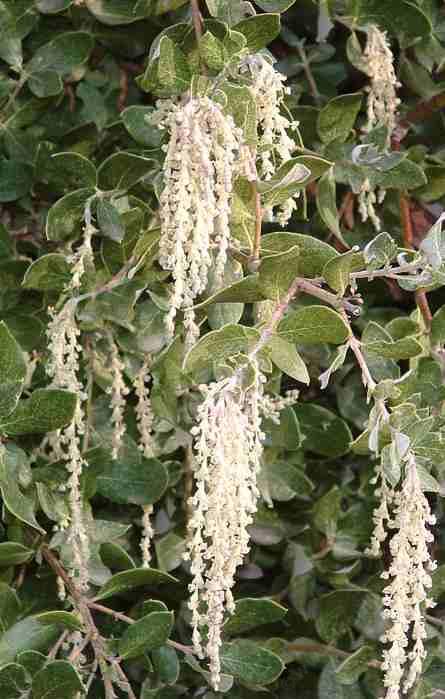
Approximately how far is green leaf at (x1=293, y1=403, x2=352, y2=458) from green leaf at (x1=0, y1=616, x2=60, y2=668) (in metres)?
0.44

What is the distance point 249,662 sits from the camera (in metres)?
1.20

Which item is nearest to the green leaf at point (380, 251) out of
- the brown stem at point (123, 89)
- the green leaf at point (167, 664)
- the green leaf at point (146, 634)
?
the green leaf at point (146, 634)

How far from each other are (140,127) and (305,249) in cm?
33

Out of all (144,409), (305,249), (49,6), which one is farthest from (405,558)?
(49,6)

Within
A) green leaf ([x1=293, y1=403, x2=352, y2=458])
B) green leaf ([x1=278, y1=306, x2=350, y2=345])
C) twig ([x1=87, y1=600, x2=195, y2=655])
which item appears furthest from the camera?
green leaf ([x1=293, y1=403, x2=352, y2=458])

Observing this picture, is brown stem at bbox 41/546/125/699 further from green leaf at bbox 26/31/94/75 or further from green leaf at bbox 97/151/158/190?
green leaf at bbox 26/31/94/75

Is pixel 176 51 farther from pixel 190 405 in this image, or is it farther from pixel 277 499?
pixel 277 499

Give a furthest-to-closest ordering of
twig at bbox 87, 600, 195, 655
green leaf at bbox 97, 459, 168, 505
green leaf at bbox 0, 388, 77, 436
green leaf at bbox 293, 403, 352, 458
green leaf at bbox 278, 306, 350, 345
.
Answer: green leaf at bbox 293, 403, 352, 458 < green leaf at bbox 97, 459, 168, 505 < twig at bbox 87, 600, 195, 655 < green leaf at bbox 0, 388, 77, 436 < green leaf at bbox 278, 306, 350, 345

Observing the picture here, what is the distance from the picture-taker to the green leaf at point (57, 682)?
1039 millimetres

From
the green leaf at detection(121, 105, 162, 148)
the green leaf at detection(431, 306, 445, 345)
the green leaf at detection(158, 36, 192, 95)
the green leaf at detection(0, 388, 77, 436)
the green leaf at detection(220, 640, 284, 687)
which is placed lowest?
the green leaf at detection(220, 640, 284, 687)

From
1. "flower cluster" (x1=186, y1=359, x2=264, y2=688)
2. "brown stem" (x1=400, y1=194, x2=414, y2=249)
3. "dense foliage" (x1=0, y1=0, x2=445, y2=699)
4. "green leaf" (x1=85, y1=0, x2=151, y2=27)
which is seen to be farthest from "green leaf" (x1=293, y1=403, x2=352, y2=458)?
"green leaf" (x1=85, y1=0, x2=151, y2=27)

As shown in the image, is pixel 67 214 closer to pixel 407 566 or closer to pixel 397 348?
pixel 397 348

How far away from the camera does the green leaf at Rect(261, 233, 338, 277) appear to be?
1022mm

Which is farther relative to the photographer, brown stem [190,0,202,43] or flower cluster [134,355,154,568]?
flower cluster [134,355,154,568]
